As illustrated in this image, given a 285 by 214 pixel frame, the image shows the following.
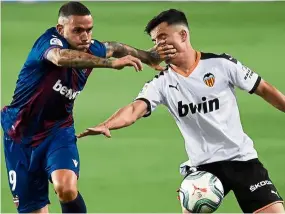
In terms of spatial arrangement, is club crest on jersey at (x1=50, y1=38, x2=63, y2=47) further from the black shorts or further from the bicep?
the black shorts

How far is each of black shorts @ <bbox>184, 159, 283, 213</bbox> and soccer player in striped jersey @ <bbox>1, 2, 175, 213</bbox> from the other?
1.09m

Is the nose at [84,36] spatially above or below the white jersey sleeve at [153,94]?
above

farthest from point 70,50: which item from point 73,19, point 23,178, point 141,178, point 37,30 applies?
point 37,30

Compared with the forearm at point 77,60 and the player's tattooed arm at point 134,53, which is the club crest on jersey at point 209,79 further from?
the player's tattooed arm at point 134,53

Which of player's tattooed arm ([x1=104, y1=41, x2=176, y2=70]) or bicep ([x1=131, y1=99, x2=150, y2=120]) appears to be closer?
bicep ([x1=131, y1=99, x2=150, y2=120])

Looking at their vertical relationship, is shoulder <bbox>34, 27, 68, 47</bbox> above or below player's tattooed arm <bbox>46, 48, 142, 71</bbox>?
above

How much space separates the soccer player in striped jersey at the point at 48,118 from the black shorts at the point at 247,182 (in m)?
1.09

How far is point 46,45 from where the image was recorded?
317 inches

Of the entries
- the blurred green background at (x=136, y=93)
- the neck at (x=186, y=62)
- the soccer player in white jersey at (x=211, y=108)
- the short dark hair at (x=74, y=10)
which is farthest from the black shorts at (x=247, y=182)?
the blurred green background at (x=136, y=93)

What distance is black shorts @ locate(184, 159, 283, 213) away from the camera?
7551 millimetres

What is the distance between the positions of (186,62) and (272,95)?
0.72 meters

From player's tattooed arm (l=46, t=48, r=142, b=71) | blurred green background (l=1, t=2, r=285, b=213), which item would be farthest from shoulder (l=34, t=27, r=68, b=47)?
blurred green background (l=1, t=2, r=285, b=213)

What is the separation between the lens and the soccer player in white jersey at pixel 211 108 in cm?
760

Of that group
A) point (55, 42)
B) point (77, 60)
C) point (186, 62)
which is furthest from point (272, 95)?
point (55, 42)
